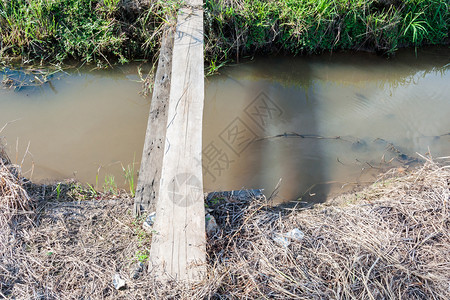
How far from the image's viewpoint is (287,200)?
3.05m

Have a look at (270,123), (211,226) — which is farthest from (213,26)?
(211,226)

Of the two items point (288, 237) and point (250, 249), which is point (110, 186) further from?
point (288, 237)

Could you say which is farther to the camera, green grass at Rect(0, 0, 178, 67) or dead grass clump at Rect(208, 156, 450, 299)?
green grass at Rect(0, 0, 178, 67)

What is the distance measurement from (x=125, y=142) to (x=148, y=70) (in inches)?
47.7

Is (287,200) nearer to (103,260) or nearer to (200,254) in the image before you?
(200,254)

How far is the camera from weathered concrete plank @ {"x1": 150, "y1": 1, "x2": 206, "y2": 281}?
1876 millimetres

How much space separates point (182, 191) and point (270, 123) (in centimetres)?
191

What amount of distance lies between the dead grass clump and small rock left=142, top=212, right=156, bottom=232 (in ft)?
1.32

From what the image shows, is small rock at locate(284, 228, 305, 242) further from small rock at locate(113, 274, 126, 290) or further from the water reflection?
small rock at locate(113, 274, 126, 290)

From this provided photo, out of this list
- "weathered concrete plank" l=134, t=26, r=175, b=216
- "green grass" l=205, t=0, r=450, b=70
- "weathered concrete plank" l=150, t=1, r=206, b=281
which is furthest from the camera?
"green grass" l=205, t=0, r=450, b=70

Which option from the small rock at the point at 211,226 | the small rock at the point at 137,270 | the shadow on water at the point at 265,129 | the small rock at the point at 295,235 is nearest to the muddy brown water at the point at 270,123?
the shadow on water at the point at 265,129

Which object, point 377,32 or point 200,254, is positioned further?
point 377,32

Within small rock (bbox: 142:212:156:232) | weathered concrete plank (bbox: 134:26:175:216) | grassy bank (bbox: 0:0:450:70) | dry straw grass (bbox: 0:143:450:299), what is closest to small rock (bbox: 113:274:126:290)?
dry straw grass (bbox: 0:143:450:299)

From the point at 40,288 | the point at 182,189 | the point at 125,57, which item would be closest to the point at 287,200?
the point at 182,189
